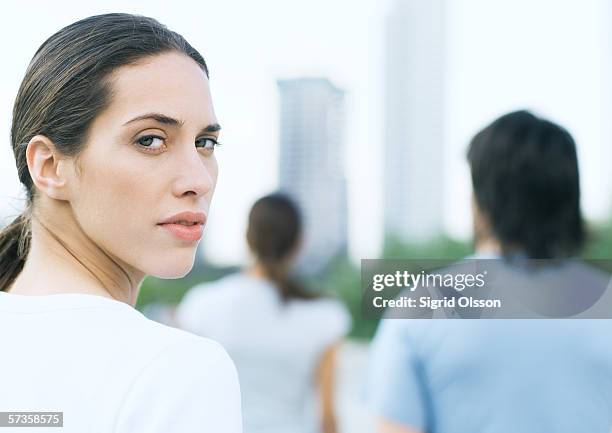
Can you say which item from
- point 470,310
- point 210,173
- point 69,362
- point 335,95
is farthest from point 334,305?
point 335,95

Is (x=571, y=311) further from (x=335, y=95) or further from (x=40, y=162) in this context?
(x=335, y=95)

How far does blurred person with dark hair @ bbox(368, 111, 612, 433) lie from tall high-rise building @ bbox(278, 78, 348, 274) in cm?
357

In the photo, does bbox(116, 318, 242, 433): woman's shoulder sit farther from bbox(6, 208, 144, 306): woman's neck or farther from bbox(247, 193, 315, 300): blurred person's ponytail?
bbox(247, 193, 315, 300): blurred person's ponytail

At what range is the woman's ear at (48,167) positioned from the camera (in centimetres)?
88

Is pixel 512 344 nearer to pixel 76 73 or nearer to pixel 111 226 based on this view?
pixel 111 226

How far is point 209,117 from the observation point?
898 mm

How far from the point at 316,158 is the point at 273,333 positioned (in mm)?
16998

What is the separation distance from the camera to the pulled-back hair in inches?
57.2

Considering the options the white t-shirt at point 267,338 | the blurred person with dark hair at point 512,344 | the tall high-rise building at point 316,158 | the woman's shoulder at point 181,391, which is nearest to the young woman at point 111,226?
the woman's shoulder at point 181,391

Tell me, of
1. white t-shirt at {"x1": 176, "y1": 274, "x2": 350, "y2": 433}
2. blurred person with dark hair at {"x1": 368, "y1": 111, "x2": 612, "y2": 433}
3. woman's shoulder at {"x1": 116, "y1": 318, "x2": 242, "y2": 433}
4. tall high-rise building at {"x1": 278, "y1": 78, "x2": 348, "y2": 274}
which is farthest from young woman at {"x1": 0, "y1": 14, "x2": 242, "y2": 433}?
tall high-rise building at {"x1": 278, "y1": 78, "x2": 348, "y2": 274}

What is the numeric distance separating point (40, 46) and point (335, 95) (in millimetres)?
8334

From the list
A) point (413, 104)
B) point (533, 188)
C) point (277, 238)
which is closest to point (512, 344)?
point (533, 188)

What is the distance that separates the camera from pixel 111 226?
0.87 meters

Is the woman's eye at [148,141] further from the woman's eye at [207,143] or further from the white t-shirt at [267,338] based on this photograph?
the white t-shirt at [267,338]
